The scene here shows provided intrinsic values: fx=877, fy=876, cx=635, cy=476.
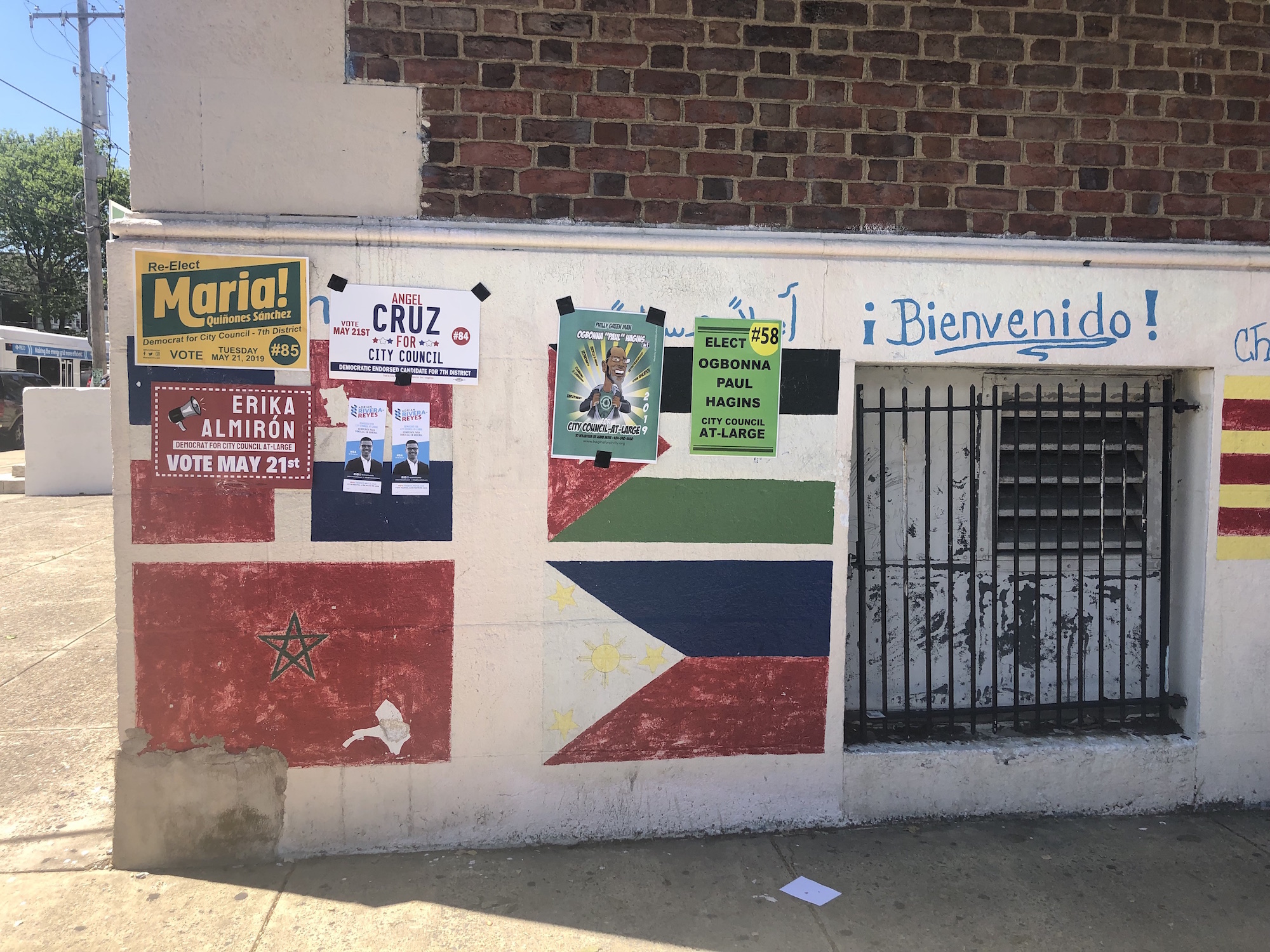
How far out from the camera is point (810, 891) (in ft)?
11.3

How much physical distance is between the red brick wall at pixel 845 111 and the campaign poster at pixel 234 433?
1.04 m

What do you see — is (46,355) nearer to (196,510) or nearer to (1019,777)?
(196,510)

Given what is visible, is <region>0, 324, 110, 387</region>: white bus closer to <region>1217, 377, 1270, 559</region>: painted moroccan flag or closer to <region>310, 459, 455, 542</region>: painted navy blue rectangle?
<region>310, 459, 455, 542</region>: painted navy blue rectangle

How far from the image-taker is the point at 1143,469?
4207mm

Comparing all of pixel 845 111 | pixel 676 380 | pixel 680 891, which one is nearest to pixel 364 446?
pixel 676 380

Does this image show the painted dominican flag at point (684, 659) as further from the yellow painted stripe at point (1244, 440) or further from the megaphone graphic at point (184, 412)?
the yellow painted stripe at point (1244, 440)

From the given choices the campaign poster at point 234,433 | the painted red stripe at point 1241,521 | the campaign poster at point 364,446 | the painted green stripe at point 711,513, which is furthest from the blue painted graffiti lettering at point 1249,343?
the campaign poster at point 234,433

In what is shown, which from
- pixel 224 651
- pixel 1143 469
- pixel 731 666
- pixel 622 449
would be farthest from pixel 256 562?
pixel 1143 469

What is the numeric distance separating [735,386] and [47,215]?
45.5 metres

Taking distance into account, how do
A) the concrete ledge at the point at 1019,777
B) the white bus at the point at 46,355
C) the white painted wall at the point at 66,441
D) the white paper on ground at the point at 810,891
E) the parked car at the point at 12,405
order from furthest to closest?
the white bus at the point at 46,355 < the parked car at the point at 12,405 < the white painted wall at the point at 66,441 < the concrete ledge at the point at 1019,777 < the white paper on ground at the point at 810,891

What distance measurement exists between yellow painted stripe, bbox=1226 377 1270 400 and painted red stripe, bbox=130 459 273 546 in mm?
4298

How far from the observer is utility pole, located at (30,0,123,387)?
15.3 metres

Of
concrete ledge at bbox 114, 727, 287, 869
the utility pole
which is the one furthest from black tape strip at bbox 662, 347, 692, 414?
the utility pole

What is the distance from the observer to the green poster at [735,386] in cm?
378
